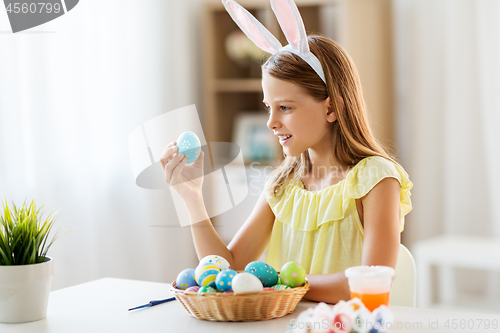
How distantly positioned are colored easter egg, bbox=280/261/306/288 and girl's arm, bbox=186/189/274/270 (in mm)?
358

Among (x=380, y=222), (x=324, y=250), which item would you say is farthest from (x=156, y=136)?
(x=380, y=222)

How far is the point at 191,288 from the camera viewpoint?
969mm

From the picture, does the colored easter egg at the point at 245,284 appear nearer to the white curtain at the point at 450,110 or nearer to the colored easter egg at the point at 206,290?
the colored easter egg at the point at 206,290

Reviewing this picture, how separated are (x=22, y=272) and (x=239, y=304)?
378 millimetres

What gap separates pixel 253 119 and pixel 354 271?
7.03ft

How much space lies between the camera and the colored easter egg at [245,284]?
2.94 feet

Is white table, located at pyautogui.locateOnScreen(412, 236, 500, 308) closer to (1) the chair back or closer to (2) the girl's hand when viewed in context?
A: (1) the chair back

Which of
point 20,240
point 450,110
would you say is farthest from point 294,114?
point 450,110

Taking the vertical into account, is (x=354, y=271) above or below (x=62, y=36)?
below

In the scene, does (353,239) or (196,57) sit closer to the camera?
(353,239)

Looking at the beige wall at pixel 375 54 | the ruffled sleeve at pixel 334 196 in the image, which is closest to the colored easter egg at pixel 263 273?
the ruffled sleeve at pixel 334 196

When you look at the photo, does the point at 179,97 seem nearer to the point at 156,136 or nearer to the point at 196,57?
the point at 196,57

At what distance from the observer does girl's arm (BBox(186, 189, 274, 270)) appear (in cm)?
132

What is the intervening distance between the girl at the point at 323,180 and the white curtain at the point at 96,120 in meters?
0.90
